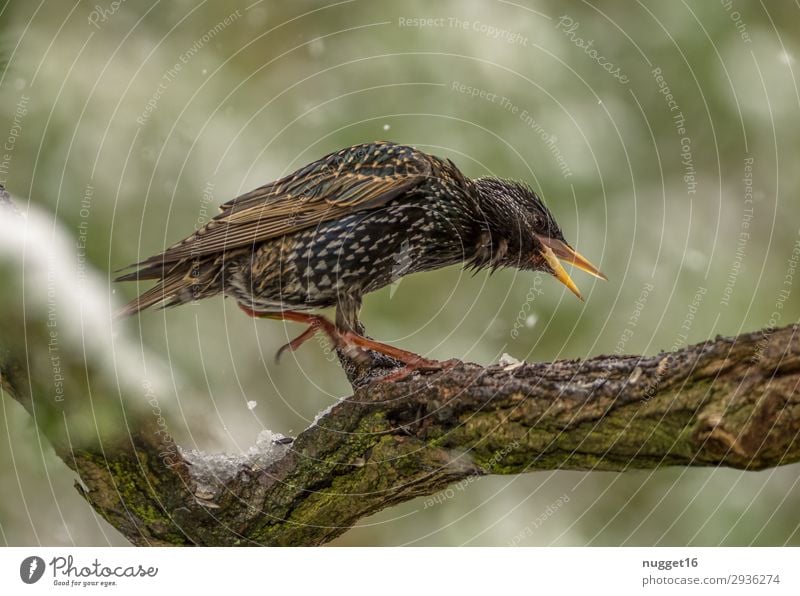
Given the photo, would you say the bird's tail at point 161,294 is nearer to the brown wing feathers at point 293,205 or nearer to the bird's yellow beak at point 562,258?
the brown wing feathers at point 293,205

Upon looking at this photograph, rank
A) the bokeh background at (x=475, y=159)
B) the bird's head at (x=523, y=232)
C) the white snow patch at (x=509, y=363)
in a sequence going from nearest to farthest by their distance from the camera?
the white snow patch at (x=509, y=363) < the bokeh background at (x=475, y=159) < the bird's head at (x=523, y=232)

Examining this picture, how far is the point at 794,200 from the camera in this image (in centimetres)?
536

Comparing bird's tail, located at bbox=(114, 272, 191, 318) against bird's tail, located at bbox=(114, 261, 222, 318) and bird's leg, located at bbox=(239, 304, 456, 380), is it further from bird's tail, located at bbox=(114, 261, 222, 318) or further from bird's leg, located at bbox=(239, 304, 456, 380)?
bird's leg, located at bbox=(239, 304, 456, 380)

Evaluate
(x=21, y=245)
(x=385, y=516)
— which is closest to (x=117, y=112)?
(x=21, y=245)

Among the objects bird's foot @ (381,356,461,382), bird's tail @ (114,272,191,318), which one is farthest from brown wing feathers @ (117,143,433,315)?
bird's foot @ (381,356,461,382)

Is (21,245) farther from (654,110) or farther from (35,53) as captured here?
(654,110)

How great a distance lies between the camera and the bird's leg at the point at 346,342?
4.40 m

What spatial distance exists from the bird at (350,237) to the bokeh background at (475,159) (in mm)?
278

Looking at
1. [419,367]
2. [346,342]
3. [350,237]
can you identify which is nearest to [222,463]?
[346,342]

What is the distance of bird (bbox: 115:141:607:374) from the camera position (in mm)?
4777

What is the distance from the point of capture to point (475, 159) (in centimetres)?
543
